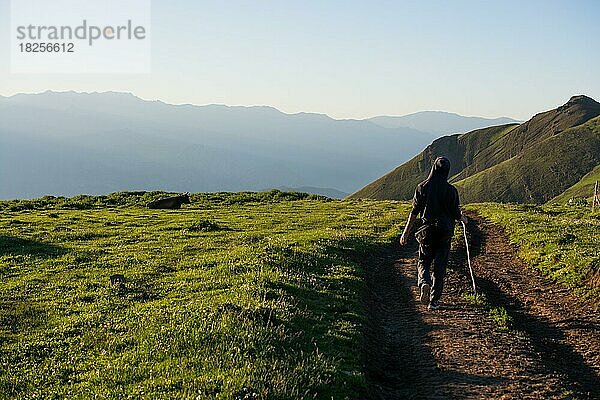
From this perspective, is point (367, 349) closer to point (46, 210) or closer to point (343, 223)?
point (343, 223)

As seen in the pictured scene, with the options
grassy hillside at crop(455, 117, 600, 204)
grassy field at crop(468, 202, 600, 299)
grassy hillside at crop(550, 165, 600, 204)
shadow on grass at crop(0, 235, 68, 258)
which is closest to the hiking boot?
grassy field at crop(468, 202, 600, 299)

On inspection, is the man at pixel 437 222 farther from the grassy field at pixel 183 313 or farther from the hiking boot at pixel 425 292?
the grassy field at pixel 183 313

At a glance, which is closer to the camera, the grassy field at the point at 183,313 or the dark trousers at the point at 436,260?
the grassy field at the point at 183,313

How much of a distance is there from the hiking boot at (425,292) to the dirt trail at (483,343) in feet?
0.79

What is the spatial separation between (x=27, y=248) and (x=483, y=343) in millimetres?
19611

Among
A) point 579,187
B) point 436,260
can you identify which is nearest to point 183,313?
point 436,260

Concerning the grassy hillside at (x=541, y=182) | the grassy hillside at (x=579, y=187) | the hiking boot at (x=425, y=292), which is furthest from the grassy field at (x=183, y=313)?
the grassy hillside at (x=541, y=182)

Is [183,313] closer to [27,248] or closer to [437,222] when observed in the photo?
[437,222]

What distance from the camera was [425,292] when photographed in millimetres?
14391

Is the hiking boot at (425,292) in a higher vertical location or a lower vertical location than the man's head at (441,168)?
lower

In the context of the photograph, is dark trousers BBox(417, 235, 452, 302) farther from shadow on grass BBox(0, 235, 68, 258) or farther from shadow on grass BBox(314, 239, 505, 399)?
shadow on grass BBox(0, 235, 68, 258)

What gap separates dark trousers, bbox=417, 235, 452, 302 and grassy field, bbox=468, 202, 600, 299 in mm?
4141

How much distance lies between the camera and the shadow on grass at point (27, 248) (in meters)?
22.8

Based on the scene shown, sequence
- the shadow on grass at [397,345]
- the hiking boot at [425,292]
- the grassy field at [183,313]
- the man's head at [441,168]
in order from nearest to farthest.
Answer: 1. the grassy field at [183,313]
2. the shadow on grass at [397,345]
3. the man's head at [441,168]
4. the hiking boot at [425,292]
